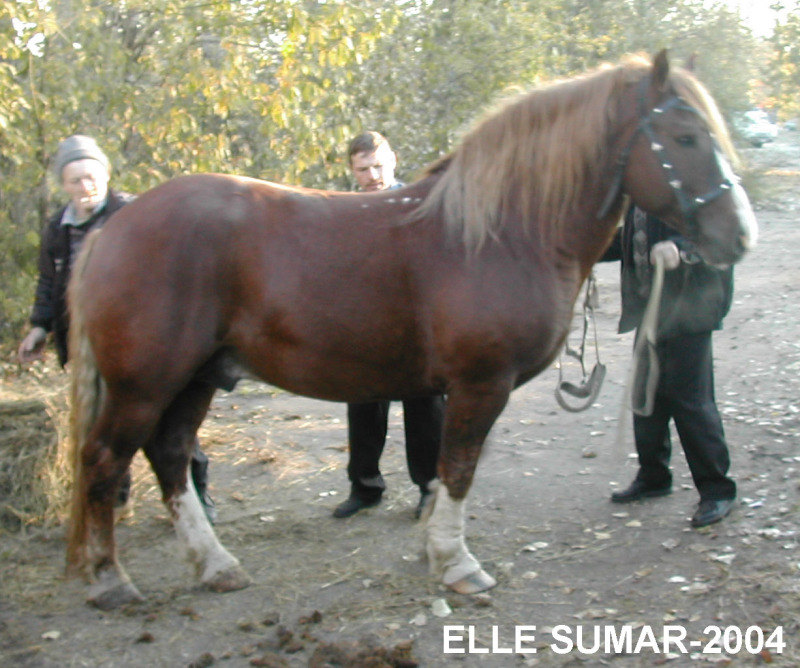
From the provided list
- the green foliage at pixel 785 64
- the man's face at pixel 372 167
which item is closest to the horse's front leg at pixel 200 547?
the man's face at pixel 372 167

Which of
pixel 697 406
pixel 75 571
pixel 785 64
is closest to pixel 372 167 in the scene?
pixel 697 406

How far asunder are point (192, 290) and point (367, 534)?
66.4 inches

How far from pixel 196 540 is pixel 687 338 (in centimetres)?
247

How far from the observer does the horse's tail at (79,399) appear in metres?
3.33

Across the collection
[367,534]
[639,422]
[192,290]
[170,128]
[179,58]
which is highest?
[179,58]

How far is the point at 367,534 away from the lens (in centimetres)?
413

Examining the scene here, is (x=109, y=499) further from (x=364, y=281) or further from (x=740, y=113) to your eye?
(x=740, y=113)

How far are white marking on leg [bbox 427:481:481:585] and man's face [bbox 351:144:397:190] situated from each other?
1.63 metres

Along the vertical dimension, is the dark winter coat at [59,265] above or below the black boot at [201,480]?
above

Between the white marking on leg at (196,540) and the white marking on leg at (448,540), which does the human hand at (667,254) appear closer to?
the white marking on leg at (448,540)

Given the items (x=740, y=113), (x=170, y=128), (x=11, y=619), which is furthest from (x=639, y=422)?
(x=740, y=113)

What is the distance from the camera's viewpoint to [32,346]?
388cm

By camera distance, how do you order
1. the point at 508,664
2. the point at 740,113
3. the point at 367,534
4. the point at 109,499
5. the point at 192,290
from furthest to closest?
the point at 740,113 < the point at 367,534 < the point at 109,499 < the point at 192,290 < the point at 508,664

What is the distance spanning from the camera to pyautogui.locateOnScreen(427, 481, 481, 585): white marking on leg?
11.3 ft
